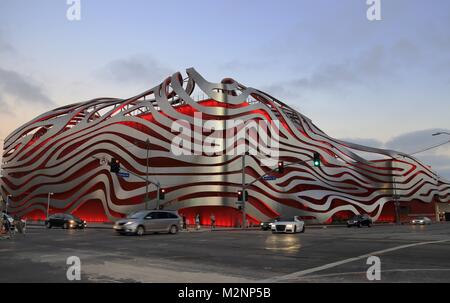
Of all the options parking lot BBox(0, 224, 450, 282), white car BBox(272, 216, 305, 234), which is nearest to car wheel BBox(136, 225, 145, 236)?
white car BBox(272, 216, 305, 234)

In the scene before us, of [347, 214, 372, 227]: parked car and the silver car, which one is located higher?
the silver car

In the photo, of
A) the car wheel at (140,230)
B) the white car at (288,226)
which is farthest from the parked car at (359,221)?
the car wheel at (140,230)

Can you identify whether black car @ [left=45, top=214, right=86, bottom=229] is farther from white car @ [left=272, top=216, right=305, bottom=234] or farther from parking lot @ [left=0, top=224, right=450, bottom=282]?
parking lot @ [left=0, top=224, right=450, bottom=282]

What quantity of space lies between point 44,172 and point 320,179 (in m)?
43.9

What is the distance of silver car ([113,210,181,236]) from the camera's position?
26.7 meters

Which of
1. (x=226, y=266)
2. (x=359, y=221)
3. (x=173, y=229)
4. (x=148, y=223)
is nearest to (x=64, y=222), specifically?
(x=173, y=229)

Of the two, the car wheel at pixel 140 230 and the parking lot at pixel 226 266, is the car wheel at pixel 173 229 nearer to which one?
the car wheel at pixel 140 230

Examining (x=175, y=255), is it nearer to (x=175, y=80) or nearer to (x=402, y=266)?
(x=402, y=266)

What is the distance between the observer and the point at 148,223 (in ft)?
90.5

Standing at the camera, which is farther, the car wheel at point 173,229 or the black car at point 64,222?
the black car at point 64,222

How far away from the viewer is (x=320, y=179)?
59.1 meters

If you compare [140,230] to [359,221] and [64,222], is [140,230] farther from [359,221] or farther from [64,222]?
[359,221]

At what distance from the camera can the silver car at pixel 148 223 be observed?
87.7 feet
